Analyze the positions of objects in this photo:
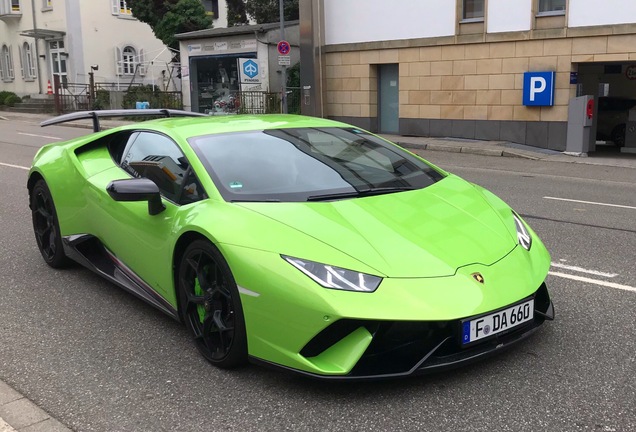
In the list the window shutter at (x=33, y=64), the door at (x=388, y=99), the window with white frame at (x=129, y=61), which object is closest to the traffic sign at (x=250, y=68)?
the door at (x=388, y=99)

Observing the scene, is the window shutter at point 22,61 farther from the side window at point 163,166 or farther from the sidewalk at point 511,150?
the side window at point 163,166

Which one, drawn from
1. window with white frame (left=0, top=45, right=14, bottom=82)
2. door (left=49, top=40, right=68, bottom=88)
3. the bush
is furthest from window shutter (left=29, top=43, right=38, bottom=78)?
window with white frame (left=0, top=45, right=14, bottom=82)

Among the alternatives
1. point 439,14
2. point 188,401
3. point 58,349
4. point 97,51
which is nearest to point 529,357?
point 188,401

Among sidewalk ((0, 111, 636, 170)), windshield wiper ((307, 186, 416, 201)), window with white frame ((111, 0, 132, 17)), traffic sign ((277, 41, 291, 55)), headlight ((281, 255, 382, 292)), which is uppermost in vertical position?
window with white frame ((111, 0, 132, 17))

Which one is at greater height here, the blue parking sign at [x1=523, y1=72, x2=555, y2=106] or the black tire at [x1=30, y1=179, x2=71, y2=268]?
the blue parking sign at [x1=523, y1=72, x2=555, y2=106]

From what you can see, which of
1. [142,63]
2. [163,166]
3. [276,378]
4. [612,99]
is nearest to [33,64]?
[142,63]

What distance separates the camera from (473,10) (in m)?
17.7

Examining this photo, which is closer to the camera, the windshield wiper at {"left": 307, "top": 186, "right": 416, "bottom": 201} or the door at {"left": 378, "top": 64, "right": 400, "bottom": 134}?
the windshield wiper at {"left": 307, "top": 186, "right": 416, "bottom": 201}

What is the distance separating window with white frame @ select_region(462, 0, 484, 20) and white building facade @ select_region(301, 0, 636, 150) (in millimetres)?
27

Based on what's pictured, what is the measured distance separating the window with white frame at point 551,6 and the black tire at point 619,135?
12.4 ft

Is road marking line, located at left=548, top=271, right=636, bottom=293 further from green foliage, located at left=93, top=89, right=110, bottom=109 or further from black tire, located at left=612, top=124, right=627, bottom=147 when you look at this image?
green foliage, located at left=93, top=89, right=110, bottom=109

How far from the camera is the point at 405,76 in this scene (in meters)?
19.2

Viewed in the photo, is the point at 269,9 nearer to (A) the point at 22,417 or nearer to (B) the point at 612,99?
(B) the point at 612,99

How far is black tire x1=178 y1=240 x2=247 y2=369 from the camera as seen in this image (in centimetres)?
331
